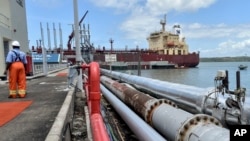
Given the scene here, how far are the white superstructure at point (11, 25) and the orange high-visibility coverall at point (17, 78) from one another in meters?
11.3

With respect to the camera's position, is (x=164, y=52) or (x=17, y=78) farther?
(x=164, y=52)

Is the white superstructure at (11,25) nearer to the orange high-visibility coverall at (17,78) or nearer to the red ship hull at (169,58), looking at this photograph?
the orange high-visibility coverall at (17,78)


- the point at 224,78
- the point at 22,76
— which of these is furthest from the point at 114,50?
the point at 224,78

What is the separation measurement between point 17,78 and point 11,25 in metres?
15.8

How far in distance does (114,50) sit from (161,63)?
41.7 feet

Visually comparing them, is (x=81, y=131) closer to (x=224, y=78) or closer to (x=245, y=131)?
(x=224, y=78)

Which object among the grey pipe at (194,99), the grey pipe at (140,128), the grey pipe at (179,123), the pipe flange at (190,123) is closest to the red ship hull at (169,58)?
the grey pipe at (194,99)

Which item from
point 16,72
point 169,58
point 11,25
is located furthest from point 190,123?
point 169,58

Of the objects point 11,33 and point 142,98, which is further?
point 11,33

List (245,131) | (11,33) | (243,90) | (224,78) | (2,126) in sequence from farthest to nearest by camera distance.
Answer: (11,33) → (2,126) → (224,78) → (243,90) → (245,131)

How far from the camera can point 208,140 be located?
3.13 metres

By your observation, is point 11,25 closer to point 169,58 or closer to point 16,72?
point 16,72

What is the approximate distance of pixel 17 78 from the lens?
883cm

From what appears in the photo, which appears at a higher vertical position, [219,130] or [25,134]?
[219,130]
